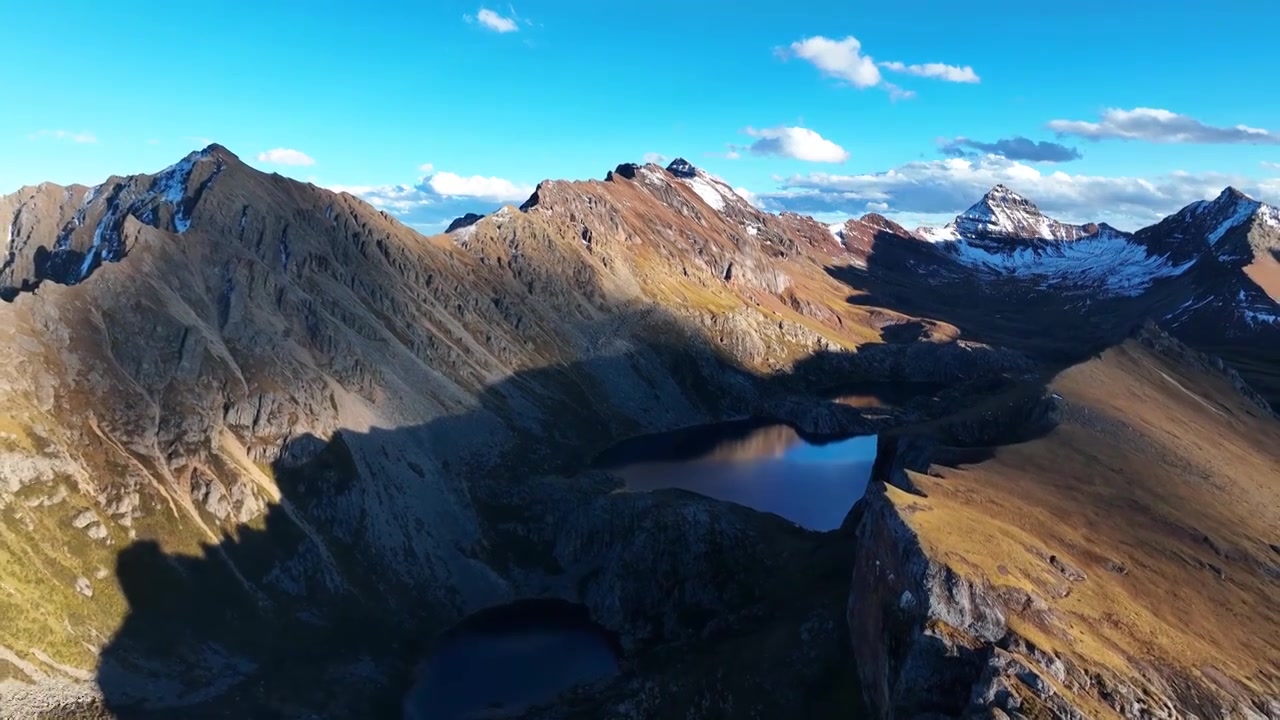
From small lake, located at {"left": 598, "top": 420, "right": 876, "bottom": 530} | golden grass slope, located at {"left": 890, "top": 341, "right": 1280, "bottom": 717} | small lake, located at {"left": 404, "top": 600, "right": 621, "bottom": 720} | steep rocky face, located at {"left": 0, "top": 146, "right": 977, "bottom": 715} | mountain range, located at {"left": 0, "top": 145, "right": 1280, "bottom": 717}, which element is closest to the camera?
golden grass slope, located at {"left": 890, "top": 341, "right": 1280, "bottom": 717}

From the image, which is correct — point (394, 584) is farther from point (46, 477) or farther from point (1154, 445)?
point (1154, 445)

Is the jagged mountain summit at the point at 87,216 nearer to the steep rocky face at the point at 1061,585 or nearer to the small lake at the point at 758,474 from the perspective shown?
the small lake at the point at 758,474

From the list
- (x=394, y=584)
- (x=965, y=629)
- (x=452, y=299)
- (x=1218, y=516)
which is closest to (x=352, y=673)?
(x=394, y=584)

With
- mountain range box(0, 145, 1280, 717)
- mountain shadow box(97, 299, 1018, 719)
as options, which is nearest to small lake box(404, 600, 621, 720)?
mountain shadow box(97, 299, 1018, 719)

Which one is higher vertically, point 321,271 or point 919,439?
point 321,271

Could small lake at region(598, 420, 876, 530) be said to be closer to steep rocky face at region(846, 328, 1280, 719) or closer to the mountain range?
the mountain range

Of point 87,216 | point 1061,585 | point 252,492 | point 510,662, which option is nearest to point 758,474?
point 510,662
